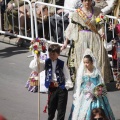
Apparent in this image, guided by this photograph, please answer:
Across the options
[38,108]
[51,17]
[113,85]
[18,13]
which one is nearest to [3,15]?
[18,13]

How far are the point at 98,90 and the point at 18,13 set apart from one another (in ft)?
A: 15.9

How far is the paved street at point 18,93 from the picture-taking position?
33.2 feet

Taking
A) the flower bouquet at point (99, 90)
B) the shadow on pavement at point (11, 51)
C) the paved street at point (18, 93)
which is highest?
the shadow on pavement at point (11, 51)

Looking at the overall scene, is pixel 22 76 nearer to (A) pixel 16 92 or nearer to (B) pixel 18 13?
(A) pixel 16 92

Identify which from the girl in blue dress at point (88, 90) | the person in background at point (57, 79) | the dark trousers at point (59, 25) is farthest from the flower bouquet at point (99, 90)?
the dark trousers at point (59, 25)

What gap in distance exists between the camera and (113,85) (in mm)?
11422

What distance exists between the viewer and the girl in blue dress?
9.27 meters

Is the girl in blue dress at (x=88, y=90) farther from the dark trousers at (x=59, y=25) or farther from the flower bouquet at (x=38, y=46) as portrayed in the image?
the dark trousers at (x=59, y=25)

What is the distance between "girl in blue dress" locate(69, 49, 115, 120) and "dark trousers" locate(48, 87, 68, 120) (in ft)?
0.63

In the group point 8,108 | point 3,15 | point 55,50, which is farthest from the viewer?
point 3,15

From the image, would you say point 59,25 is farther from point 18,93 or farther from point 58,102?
point 58,102

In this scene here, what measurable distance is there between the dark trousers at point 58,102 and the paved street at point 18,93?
52 cm

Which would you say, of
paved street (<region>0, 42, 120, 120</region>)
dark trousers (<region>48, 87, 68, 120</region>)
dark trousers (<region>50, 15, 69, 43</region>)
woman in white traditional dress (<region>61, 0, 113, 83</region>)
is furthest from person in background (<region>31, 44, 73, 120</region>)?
dark trousers (<region>50, 15, 69, 43</region>)

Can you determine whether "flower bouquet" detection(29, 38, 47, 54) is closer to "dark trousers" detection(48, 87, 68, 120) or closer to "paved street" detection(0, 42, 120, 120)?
"dark trousers" detection(48, 87, 68, 120)
